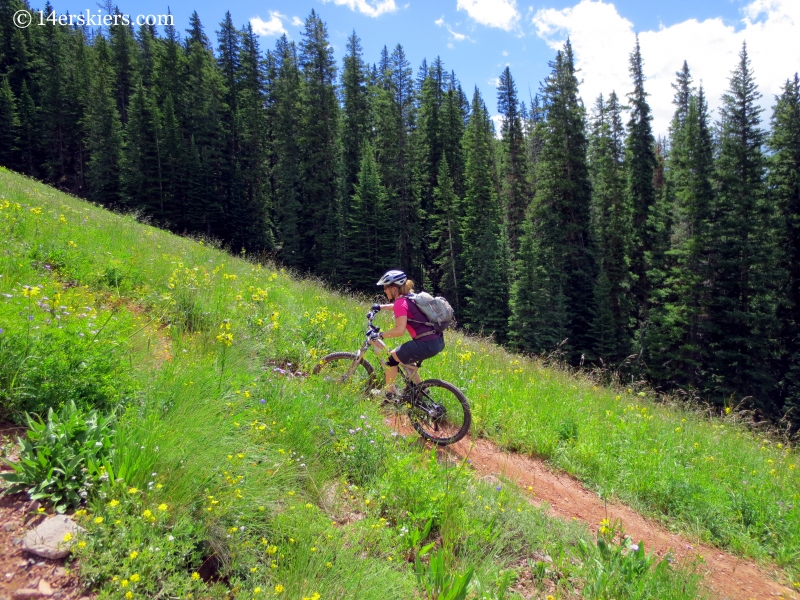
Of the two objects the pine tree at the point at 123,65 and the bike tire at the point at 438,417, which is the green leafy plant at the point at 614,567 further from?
the pine tree at the point at 123,65

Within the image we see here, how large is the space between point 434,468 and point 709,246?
28.7 meters

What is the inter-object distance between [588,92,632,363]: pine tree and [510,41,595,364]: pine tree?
1.11 m

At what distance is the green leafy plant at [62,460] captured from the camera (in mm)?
2461

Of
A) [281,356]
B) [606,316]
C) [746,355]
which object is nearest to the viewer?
[281,356]

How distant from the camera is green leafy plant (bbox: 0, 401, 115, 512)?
246 cm

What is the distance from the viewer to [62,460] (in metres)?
2.54

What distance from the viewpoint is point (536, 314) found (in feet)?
102

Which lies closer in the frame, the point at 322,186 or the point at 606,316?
the point at 606,316

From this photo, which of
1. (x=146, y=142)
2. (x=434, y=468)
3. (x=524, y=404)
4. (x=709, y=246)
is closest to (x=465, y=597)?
(x=434, y=468)

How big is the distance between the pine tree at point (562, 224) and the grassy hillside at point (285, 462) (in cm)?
2500

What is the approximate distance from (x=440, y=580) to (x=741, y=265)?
95.5ft

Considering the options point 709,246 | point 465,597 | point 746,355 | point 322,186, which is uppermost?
point 322,186

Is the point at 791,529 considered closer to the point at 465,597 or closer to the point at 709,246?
the point at 465,597

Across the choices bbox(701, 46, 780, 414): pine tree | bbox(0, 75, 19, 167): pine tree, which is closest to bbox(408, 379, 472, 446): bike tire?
bbox(701, 46, 780, 414): pine tree
